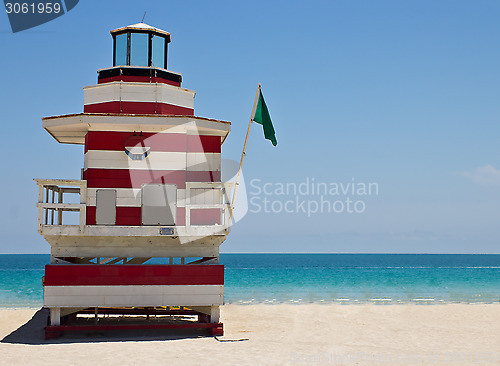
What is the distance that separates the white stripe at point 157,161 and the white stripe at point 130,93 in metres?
1.60

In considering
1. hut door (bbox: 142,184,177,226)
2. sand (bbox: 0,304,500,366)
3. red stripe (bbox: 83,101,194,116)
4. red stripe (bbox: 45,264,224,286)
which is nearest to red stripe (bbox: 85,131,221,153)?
red stripe (bbox: 83,101,194,116)

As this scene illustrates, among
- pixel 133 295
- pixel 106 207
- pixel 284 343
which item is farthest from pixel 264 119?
pixel 284 343

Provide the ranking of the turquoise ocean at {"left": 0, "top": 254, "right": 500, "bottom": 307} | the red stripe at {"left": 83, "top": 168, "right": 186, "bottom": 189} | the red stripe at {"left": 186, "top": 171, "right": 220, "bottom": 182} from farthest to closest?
the turquoise ocean at {"left": 0, "top": 254, "right": 500, "bottom": 307}, the red stripe at {"left": 186, "top": 171, "right": 220, "bottom": 182}, the red stripe at {"left": 83, "top": 168, "right": 186, "bottom": 189}

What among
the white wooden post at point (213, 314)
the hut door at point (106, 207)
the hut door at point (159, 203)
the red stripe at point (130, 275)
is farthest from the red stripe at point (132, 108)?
the white wooden post at point (213, 314)

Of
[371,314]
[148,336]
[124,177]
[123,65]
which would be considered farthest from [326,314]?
[123,65]

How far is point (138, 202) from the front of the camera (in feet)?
50.1

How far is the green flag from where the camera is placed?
15.8 metres

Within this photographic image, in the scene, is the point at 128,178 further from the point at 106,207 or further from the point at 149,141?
the point at 149,141

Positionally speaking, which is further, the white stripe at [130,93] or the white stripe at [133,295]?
the white stripe at [130,93]

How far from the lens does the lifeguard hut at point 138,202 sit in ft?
47.5

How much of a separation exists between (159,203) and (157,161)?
114cm

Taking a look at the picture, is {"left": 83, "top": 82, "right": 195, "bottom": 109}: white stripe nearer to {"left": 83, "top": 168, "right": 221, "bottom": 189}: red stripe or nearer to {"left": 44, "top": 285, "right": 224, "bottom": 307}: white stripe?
{"left": 83, "top": 168, "right": 221, "bottom": 189}: red stripe

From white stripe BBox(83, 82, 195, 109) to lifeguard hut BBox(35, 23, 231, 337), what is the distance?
28 mm

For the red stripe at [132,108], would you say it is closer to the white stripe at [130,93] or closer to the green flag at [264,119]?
the white stripe at [130,93]
